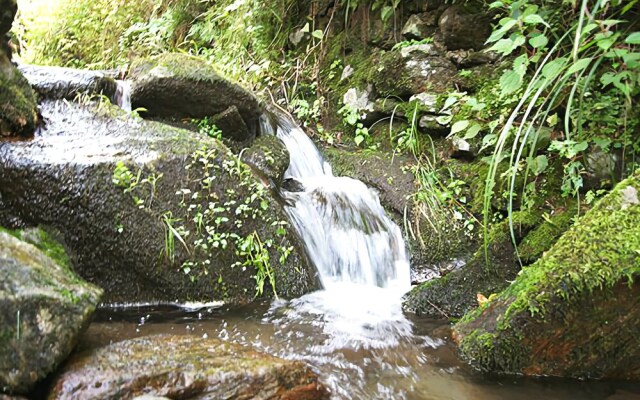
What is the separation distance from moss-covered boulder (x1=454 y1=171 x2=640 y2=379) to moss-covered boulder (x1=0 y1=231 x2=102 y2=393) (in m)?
2.05

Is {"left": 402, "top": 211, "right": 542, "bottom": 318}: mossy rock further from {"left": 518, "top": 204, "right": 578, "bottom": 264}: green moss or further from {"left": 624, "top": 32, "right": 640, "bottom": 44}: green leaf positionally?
{"left": 624, "top": 32, "right": 640, "bottom": 44}: green leaf

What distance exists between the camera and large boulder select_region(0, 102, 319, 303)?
3270 mm

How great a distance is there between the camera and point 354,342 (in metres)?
2.89

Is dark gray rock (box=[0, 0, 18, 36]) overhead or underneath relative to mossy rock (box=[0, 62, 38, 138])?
overhead

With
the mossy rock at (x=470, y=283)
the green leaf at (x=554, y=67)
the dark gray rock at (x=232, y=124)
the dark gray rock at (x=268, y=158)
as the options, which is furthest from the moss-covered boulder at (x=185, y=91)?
the green leaf at (x=554, y=67)

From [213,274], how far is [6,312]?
59.9 inches

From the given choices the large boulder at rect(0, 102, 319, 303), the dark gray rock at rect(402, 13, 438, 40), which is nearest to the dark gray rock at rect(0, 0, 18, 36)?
the large boulder at rect(0, 102, 319, 303)

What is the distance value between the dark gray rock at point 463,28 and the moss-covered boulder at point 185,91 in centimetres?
210

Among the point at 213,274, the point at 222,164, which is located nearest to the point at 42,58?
the point at 222,164

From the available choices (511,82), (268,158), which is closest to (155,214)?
(268,158)

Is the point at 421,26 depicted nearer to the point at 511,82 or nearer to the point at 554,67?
the point at 511,82

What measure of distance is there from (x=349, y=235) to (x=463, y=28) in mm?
2378

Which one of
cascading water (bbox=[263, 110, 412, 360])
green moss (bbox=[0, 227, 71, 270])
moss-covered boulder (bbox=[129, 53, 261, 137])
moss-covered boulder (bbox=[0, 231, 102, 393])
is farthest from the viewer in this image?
moss-covered boulder (bbox=[129, 53, 261, 137])

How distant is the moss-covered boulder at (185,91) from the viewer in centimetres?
467
